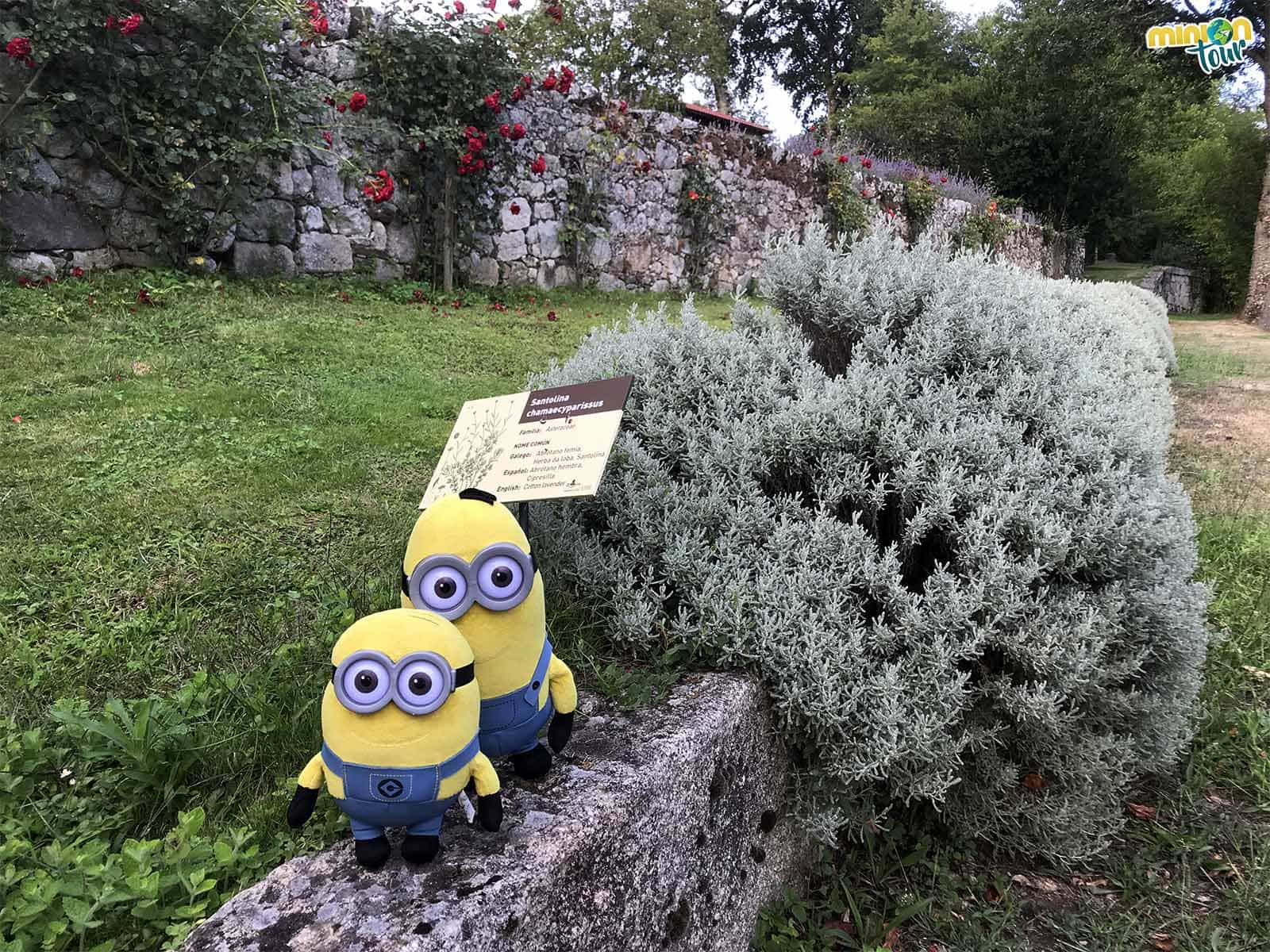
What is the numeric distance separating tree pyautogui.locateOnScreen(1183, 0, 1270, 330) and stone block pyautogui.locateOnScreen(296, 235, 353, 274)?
16.4 meters

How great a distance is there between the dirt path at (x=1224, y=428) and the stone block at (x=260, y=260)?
23.1ft

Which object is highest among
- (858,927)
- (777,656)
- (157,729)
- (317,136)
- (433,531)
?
(317,136)

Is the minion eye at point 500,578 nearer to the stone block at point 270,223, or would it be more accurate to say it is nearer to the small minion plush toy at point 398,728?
the small minion plush toy at point 398,728

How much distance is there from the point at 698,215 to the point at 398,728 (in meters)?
A: 10.5

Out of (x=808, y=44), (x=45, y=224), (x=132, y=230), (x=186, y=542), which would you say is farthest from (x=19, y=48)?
(x=808, y=44)

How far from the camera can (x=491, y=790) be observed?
50.1 inches

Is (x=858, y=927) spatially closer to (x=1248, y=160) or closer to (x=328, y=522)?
(x=328, y=522)

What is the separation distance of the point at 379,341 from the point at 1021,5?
80.3 ft

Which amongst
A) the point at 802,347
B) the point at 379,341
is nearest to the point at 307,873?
the point at 802,347

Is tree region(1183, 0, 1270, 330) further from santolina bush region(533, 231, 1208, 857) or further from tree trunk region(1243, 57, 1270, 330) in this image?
santolina bush region(533, 231, 1208, 857)

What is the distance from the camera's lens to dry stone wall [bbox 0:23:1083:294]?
19.3ft

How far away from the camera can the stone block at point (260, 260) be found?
6.73 metres

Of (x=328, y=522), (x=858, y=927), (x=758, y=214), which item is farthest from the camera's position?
(x=758, y=214)

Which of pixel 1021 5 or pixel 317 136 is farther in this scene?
pixel 1021 5
